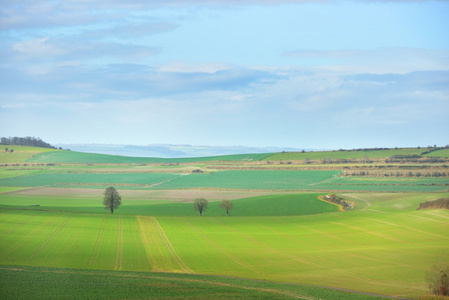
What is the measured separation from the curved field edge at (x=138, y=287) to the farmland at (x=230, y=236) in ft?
0.41

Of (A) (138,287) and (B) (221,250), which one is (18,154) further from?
(A) (138,287)

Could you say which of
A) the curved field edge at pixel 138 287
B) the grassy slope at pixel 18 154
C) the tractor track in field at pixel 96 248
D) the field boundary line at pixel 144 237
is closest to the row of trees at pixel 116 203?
the field boundary line at pixel 144 237

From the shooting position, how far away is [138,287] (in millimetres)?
35500

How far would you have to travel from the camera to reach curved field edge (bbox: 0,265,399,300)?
3284 cm

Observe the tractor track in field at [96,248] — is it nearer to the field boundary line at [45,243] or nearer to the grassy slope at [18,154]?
the field boundary line at [45,243]

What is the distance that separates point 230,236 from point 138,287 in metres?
→ 30.1

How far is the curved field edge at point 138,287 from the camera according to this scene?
32844mm

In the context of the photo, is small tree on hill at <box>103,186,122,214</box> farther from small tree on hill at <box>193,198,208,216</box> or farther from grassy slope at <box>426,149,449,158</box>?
grassy slope at <box>426,149,449,158</box>

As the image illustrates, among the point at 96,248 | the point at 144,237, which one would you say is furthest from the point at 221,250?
the point at 96,248

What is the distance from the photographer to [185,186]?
395 ft

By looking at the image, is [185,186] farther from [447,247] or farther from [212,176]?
[447,247]

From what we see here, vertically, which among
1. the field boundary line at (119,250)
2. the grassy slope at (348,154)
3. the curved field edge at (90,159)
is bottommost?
the field boundary line at (119,250)

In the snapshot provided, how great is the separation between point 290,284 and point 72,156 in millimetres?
139515

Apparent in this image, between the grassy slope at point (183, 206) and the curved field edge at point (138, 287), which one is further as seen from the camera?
the grassy slope at point (183, 206)
